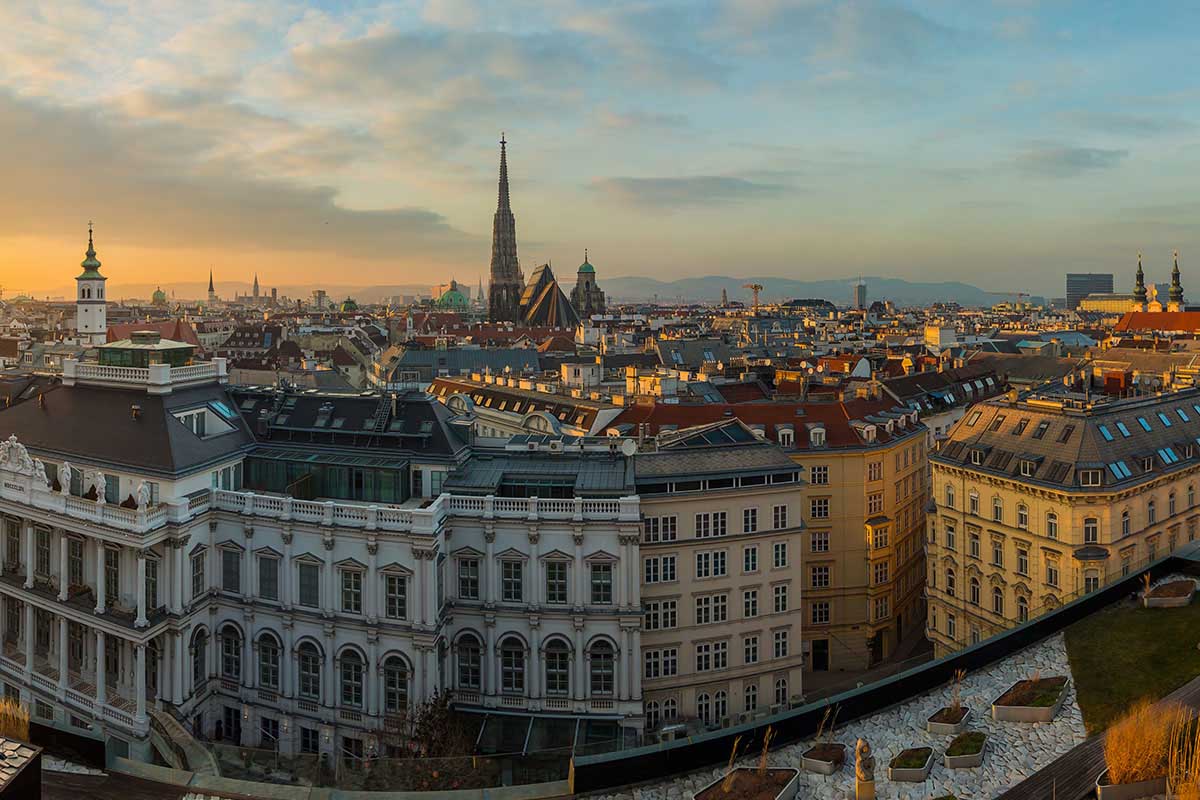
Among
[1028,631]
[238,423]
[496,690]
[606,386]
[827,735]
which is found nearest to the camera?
[827,735]

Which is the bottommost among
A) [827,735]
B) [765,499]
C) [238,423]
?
[827,735]

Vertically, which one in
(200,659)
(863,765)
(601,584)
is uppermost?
(601,584)

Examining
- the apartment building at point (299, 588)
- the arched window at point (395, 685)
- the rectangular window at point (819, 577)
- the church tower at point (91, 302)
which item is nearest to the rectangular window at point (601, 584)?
the apartment building at point (299, 588)

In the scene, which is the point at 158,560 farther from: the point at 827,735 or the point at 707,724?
the point at 827,735

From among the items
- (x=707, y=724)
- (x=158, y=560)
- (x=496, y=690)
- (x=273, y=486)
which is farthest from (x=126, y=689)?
(x=707, y=724)

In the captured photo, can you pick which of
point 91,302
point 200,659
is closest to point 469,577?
point 200,659

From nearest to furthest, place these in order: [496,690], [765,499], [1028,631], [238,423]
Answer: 1. [1028,631]
2. [496,690]
3. [765,499]
4. [238,423]

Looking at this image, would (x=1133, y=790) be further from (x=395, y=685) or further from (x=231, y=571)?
(x=231, y=571)
